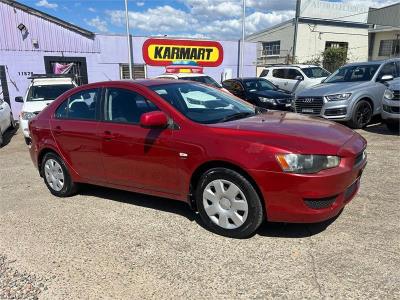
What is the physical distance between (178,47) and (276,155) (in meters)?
18.1

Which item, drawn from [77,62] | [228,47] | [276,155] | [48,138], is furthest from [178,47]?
[276,155]

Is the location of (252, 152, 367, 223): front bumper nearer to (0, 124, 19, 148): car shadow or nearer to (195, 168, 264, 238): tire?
(195, 168, 264, 238): tire

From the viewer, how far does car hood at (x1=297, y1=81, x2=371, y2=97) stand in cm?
947

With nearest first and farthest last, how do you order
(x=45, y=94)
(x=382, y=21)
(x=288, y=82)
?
1. (x=45, y=94)
2. (x=288, y=82)
3. (x=382, y=21)

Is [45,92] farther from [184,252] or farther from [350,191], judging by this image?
[350,191]

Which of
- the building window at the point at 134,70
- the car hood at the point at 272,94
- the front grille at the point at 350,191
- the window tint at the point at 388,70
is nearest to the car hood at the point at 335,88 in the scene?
the window tint at the point at 388,70

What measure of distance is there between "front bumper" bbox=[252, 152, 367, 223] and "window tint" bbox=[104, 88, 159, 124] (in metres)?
1.60

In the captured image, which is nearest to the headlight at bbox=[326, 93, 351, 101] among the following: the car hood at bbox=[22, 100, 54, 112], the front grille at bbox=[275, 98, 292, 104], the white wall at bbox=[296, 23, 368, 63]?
the front grille at bbox=[275, 98, 292, 104]

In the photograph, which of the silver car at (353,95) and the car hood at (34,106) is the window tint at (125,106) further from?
the silver car at (353,95)

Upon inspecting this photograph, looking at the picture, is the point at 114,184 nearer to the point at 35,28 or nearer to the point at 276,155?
the point at 276,155

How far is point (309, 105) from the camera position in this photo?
32.4 feet

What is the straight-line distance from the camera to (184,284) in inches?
122

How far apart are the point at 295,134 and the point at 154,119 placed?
144cm

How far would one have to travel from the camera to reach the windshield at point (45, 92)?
410 inches
